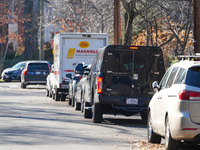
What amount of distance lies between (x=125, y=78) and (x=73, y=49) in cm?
767

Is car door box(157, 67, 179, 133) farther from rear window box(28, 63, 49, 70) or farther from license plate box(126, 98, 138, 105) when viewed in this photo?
rear window box(28, 63, 49, 70)

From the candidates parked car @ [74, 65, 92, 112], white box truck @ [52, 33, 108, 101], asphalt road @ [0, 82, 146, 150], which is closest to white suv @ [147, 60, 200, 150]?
asphalt road @ [0, 82, 146, 150]

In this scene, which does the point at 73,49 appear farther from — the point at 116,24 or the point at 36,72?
the point at 36,72

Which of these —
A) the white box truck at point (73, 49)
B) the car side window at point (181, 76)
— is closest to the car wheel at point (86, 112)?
the white box truck at point (73, 49)

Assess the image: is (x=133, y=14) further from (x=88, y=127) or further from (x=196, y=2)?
(x=88, y=127)

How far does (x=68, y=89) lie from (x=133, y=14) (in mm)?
6703

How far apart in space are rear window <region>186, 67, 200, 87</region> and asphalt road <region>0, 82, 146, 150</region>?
189 cm

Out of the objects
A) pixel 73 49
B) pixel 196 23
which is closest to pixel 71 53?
pixel 73 49

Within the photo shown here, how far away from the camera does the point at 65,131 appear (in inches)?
442

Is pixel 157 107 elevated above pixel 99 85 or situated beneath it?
situated beneath

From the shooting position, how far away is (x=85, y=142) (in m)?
9.62

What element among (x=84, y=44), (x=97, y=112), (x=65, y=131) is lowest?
(x=65, y=131)

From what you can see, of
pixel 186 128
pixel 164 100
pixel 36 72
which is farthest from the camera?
pixel 36 72

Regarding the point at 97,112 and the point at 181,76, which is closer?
the point at 181,76
